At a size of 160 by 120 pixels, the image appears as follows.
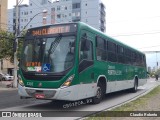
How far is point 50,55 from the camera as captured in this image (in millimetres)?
11156

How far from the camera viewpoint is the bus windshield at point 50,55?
433 inches

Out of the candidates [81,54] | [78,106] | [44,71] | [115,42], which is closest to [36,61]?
[44,71]

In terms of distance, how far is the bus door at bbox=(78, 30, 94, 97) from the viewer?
38.0 feet

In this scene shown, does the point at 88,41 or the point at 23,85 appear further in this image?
the point at 88,41

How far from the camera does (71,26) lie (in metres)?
11.6

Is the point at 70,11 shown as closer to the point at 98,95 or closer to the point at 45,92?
the point at 98,95

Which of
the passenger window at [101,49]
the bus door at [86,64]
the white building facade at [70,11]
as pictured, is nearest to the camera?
the bus door at [86,64]

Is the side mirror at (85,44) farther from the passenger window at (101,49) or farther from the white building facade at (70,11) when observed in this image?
the white building facade at (70,11)

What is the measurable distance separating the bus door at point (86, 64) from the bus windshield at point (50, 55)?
545mm

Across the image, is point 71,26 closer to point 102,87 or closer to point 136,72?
point 102,87

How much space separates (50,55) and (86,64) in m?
1.61

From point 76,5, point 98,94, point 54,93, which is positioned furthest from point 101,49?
point 76,5

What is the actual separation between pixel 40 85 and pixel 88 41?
9.02 ft

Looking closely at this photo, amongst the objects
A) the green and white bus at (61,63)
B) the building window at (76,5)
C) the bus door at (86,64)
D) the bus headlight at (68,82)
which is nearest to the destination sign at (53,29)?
the green and white bus at (61,63)
